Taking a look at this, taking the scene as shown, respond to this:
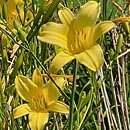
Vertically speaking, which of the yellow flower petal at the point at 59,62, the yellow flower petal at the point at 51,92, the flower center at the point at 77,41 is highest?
the flower center at the point at 77,41

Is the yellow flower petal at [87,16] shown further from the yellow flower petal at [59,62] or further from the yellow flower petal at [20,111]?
the yellow flower petal at [20,111]

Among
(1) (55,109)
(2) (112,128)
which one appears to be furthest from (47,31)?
(2) (112,128)

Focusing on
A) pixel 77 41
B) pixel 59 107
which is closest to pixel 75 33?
pixel 77 41

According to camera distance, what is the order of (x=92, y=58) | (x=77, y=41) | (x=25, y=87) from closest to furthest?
(x=92, y=58)
(x=77, y=41)
(x=25, y=87)

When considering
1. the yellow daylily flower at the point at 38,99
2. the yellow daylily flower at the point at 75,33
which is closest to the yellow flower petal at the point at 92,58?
the yellow daylily flower at the point at 75,33

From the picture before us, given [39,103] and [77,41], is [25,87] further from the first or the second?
[77,41]

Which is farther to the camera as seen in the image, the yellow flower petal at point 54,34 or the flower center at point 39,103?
the flower center at point 39,103
